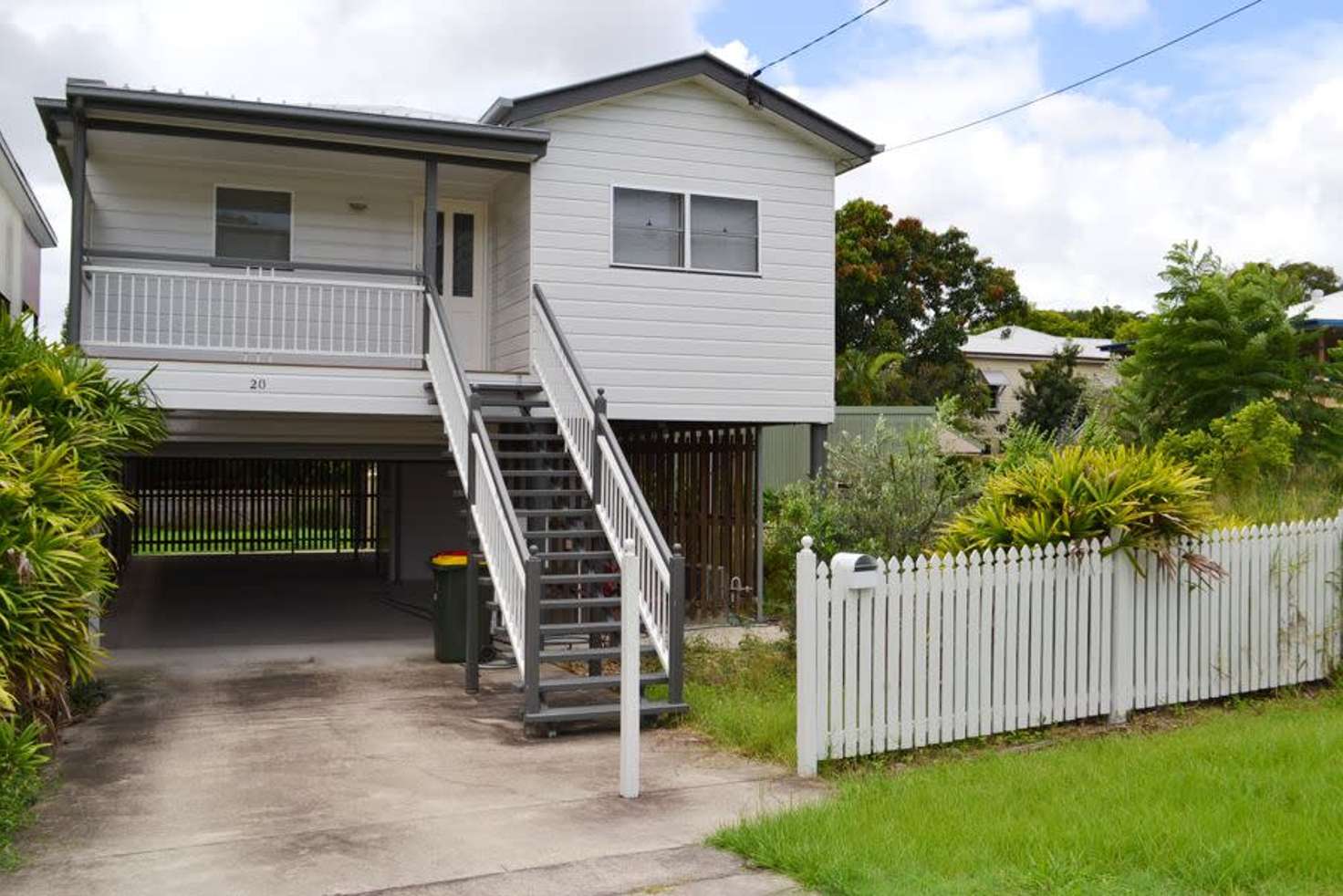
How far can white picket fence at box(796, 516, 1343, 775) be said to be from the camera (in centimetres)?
745

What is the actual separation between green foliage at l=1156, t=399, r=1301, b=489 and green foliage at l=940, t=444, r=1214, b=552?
5.38m

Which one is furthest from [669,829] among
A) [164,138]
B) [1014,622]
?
[164,138]

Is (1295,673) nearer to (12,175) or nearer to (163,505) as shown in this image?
(12,175)

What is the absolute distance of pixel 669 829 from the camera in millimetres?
6289

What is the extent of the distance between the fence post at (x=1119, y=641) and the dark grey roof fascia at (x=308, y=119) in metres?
7.03

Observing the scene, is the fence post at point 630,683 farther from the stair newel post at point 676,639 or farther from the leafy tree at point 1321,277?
the leafy tree at point 1321,277

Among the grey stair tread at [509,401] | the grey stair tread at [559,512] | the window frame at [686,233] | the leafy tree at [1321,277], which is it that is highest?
the leafy tree at [1321,277]

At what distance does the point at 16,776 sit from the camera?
6.66 meters

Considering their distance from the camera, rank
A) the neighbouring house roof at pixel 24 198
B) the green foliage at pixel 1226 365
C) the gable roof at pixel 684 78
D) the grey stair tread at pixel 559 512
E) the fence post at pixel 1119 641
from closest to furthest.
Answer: the fence post at pixel 1119 641, the grey stair tread at pixel 559 512, the gable roof at pixel 684 78, the neighbouring house roof at pixel 24 198, the green foliage at pixel 1226 365

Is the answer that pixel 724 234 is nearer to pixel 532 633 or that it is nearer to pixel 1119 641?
pixel 532 633

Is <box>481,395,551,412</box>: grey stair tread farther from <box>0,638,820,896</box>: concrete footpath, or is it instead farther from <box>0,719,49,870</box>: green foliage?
<box>0,719,49,870</box>: green foliage

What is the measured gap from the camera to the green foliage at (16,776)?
619 centimetres

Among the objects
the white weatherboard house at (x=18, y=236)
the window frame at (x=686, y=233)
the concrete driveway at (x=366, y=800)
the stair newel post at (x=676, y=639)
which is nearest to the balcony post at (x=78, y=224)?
the white weatherboard house at (x=18, y=236)

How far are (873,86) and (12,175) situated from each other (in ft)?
39.1
